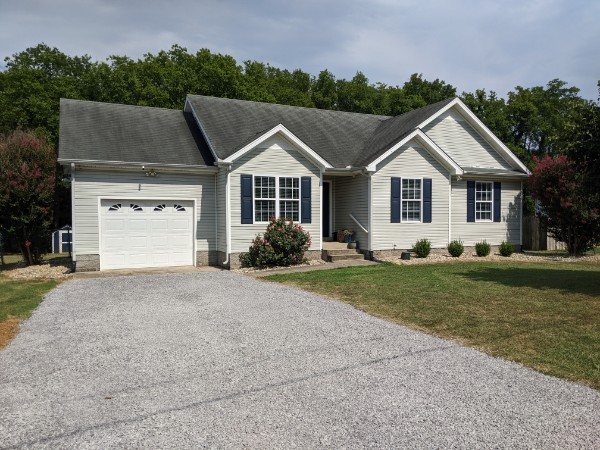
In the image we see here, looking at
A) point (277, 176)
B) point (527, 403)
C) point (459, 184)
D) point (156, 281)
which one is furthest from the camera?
point (459, 184)

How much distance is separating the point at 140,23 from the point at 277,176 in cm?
1028

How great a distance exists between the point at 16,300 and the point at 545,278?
12.4 m

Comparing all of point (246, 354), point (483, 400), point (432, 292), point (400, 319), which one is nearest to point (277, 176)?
point (432, 292)

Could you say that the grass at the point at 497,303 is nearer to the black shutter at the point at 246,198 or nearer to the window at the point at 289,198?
the window at the point at 289,198

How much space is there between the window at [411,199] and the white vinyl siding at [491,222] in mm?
1931

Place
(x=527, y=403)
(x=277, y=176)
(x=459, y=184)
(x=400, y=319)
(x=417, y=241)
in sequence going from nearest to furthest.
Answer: (x=527, y=403) → (x=400, y=319) → (x=277, y=176) → (x=417, y=241) → (x=459, y=184)

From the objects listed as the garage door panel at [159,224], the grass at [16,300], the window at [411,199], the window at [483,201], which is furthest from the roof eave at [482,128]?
the grass at [16,300]

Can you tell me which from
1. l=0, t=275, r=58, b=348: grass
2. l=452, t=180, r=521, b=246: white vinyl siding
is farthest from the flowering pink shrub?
l=0, t=275, r=58, b=348: grass

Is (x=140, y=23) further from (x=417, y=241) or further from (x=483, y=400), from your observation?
(x=483, y=400)

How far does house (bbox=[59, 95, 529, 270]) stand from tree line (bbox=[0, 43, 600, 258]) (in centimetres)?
861

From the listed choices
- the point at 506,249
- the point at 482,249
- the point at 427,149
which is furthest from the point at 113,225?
the point at 506,249

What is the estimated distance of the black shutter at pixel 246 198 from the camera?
14.7 metres

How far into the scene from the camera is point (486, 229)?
18.5 meters

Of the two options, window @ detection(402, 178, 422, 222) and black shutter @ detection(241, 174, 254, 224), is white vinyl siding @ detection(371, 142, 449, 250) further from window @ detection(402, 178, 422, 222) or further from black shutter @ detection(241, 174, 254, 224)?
black shutter @ detection(241, 174, 254, 224)
